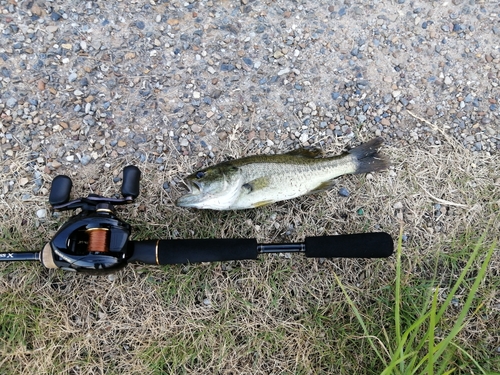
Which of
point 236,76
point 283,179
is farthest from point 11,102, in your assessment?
point 283,179

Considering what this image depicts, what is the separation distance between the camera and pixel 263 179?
299cm

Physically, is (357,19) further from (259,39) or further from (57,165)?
(57,165)

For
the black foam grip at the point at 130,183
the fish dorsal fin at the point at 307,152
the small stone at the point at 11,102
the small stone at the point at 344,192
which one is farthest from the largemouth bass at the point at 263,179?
the small stone at the point at 11,102

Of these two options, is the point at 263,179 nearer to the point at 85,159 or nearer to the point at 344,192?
the point at 344,192

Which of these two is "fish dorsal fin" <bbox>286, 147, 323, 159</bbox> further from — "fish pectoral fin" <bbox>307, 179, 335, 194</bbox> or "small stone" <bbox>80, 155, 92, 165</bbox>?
"small stone" <bbox>80, 155, 92, 165</bbox>

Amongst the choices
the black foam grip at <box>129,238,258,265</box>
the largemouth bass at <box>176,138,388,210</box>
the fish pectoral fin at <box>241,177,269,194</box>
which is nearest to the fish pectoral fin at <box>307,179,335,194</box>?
the largemouth bass at <box>176,138,388,210</box>

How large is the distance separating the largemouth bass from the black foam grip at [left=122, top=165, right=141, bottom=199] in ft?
1.06

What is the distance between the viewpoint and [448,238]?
3365 mm

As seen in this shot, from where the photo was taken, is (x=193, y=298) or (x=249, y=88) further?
(x=249, y=88)

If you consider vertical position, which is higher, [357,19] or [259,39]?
[357,19]

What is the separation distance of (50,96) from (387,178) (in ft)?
9.17

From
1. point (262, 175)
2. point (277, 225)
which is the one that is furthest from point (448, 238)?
point (262, 175)

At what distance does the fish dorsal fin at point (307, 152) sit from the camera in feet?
10.5

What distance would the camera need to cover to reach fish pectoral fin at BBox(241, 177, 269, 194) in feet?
9.73
